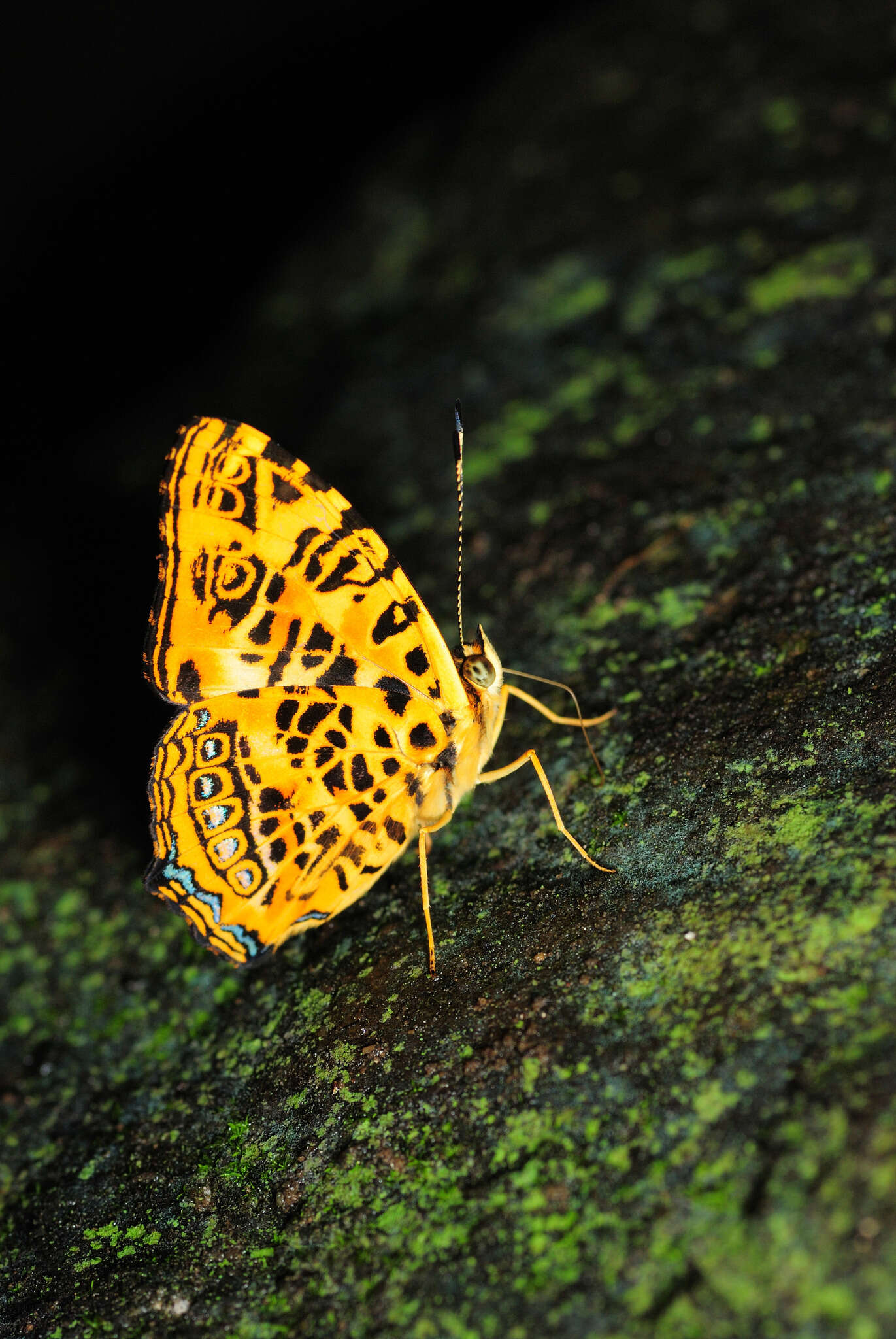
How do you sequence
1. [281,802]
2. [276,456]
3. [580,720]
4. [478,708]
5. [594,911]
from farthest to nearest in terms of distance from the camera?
[580,720], [478,708], [281,802], [276,456], [594,911]

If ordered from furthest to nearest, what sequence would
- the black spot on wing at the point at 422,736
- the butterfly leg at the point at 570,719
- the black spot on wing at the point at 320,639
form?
the butterfly leg at the point at 570,719, the black spot on wing at the point at 422,736, the black spot on wing at the point at 320,639

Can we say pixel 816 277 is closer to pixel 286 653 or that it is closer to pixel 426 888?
pixel 286 653

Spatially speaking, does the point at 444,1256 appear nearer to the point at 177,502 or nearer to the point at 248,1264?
the point at 248,1264

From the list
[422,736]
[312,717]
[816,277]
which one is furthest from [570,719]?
[816,277]

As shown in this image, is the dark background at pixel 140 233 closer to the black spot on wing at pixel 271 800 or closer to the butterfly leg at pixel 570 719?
→ the black spot on wing at pixel 271 800

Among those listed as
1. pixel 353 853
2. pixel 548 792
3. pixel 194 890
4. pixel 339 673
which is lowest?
A: pixel 548 792

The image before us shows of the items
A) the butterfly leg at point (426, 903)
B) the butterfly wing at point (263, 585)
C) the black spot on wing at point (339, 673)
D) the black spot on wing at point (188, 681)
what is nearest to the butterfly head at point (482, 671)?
the butterfly wing at point (263, 585)

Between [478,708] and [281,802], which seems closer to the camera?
[281,802]
